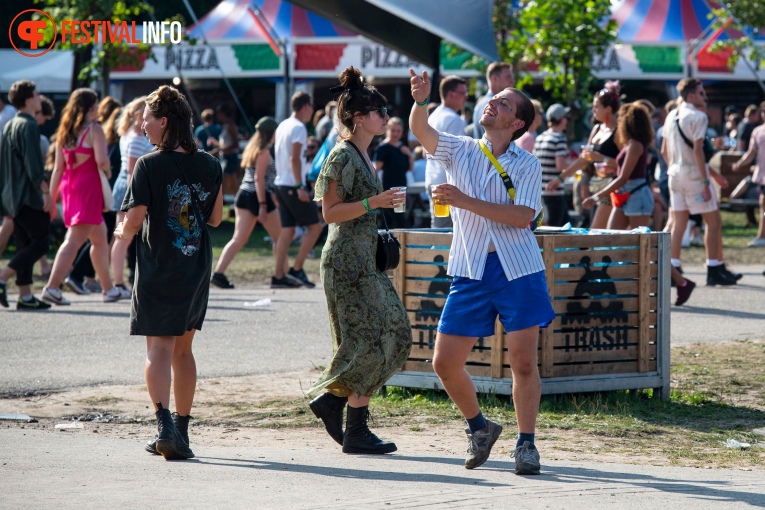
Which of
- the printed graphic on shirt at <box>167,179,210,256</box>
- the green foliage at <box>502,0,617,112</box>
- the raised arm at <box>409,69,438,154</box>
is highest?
the green foliage at <box>502,0,617,112</box>

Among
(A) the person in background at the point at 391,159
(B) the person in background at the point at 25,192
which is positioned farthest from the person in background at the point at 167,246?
(A) the person in background at the point at 391,159

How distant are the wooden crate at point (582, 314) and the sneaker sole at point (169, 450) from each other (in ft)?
6.28

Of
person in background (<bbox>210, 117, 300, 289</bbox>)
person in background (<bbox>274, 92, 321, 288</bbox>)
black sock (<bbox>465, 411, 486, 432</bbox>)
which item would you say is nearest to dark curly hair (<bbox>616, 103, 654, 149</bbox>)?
person in background (<bbox>274, 92, 321, 288</bbox>)

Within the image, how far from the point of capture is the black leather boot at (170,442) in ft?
18.1

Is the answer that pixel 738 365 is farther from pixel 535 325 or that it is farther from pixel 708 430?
pixel 535 325

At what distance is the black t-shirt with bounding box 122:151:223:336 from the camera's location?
18.4 ft

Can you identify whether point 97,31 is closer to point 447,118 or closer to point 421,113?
point 447,118

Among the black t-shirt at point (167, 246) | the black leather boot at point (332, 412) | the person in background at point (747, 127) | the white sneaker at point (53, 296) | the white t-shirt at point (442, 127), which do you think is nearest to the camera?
the black t-shirt at point (167, 246)

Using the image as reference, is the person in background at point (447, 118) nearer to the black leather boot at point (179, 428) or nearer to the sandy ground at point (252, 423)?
the sandy ground at point (252, 423)

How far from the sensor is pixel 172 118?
5.69 m

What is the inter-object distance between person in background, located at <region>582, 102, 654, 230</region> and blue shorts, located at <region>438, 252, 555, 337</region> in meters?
5.69

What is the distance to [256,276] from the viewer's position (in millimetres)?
14172

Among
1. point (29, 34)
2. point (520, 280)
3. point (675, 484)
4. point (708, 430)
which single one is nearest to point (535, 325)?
point (520, 280)

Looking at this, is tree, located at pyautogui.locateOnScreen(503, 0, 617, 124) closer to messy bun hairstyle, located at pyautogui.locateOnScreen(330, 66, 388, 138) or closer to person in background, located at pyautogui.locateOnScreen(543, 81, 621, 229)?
person in background, located at pyautogui.locateOnScreen(543, 81, 621, 229)
